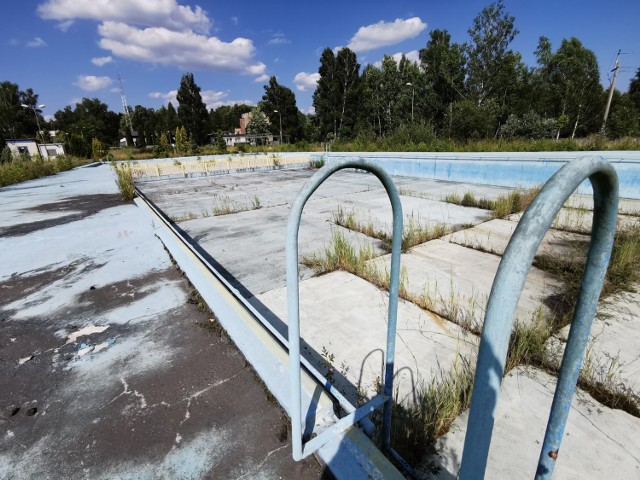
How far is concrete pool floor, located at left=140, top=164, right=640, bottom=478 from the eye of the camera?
2.02 meters

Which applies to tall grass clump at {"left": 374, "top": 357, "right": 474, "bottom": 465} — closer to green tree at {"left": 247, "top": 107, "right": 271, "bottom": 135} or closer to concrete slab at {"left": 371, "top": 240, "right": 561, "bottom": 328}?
concrete slab at {"left": 371, "top": 240, "right": 561, "bottom": 328}

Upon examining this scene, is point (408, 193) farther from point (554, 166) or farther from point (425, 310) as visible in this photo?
point (425, 310)

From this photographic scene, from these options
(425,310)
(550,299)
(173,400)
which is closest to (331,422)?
(173,400)

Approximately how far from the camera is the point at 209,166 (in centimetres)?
1752

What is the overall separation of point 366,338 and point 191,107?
52592mm

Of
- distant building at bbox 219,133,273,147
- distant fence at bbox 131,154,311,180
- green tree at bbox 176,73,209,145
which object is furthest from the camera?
distant building at bbox 219,133,273,147

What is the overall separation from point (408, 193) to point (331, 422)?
7.77 m

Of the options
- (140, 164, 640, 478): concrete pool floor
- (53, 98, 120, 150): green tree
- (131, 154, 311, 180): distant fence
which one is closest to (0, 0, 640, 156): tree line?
(131, 154, 311, 180): distant fence

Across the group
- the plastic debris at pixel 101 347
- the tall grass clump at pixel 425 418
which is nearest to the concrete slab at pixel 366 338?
the tall grass clump at pixel 425 418

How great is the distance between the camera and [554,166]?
893 centimetres

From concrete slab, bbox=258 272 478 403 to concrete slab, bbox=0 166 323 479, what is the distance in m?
0.60

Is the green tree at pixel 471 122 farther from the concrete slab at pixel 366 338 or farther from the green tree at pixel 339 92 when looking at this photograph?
the concrete slab at pixel 366 338

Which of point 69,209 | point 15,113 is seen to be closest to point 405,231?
point 69,209

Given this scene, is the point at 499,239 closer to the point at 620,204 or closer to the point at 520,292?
the point at 620,204
